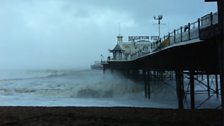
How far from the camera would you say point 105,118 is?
15.8 m

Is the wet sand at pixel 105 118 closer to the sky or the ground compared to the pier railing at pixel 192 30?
closer to the ground

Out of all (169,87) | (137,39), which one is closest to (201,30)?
(169,87)

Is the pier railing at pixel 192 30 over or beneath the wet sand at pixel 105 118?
over

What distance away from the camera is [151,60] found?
4644 cm

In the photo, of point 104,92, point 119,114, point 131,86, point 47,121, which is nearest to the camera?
point 47,121

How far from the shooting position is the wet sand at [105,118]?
14.8m

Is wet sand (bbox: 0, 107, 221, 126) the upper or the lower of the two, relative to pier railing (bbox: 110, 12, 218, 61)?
lower

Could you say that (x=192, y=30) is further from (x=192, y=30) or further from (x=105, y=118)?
(x=105, y=118)

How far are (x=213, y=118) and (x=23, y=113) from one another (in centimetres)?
702

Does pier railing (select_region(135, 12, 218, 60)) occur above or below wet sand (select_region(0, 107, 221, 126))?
above

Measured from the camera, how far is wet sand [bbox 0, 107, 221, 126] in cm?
1484

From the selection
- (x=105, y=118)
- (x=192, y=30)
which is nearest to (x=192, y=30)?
(x=192, y=30)

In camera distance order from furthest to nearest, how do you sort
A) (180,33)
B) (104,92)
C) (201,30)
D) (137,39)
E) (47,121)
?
(137,39) < (104,92) < (180,33) < (201,30) < (47,121)

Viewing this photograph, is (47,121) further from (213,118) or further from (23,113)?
(213,118)
